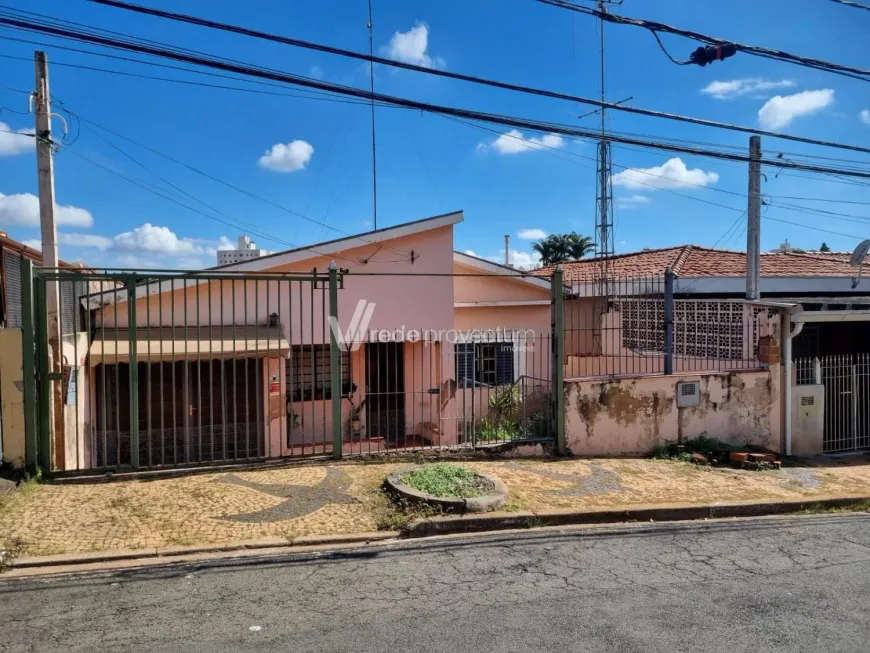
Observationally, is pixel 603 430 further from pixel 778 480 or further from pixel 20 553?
pixel 20 553

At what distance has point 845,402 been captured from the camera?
9789 millimetres

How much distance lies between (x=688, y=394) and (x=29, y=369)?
8010 millimetres

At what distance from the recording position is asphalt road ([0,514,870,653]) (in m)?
3.20

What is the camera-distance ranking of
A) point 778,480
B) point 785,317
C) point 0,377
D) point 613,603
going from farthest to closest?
point 785,317, point 778,480, point 0,377, point 613,603

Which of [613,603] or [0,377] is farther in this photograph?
[0,377]

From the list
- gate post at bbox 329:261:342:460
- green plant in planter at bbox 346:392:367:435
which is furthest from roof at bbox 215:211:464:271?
gate post at bbox 329:261:342:460

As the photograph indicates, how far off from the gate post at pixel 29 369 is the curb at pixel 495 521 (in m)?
1.74

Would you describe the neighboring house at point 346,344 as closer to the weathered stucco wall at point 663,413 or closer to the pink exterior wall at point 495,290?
the pink exterior wall at point 495,290

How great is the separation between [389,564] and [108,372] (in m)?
7.43

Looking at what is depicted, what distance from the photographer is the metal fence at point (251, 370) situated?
590cm

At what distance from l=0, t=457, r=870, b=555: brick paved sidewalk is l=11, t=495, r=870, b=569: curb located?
117mm

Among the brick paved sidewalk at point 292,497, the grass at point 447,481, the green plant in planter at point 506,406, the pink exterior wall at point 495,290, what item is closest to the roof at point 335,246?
the pink exterior wall at point 495,290

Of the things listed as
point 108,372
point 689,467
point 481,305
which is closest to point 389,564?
point 689,467

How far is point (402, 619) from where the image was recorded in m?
3.43
